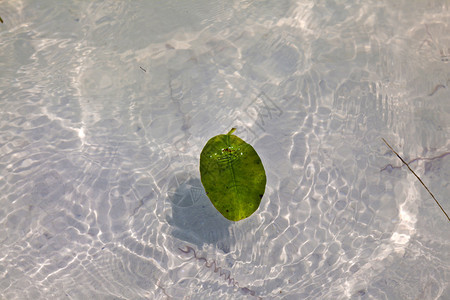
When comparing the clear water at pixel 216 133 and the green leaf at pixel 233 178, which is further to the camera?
the clear water at pixel 216 133

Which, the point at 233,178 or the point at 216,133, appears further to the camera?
the point at 216,133

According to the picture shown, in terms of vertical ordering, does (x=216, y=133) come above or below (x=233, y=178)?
below

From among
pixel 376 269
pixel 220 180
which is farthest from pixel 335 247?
pixel 220 180

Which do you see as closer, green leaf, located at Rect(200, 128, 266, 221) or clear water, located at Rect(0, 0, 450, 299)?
green leaf, located at Rect(200, 128, 266, 221)

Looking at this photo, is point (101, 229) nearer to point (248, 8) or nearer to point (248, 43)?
point (248, 43)
